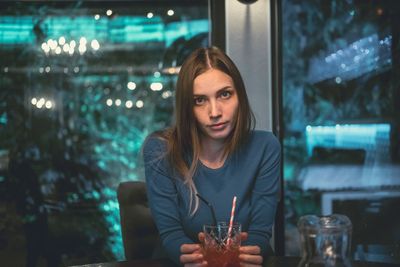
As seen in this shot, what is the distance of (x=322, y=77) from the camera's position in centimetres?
362

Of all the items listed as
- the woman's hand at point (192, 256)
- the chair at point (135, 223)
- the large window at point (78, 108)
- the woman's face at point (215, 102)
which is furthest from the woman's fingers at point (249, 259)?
the large window at point (78, 108)

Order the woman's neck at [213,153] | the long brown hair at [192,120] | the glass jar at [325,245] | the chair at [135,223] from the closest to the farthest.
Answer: the glass jar at [325,245]
the long brown hair at [192,120]
the woman's neck at [213,153]
the chair at [135,223]

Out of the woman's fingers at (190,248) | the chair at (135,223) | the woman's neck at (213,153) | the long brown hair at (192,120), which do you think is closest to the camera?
the woman's fingers at (190,248)

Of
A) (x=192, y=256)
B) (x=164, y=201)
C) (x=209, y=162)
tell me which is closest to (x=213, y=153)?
(x=209, y=162)

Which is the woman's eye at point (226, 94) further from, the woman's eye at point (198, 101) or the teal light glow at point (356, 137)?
the teal light glow at point (356, 137)

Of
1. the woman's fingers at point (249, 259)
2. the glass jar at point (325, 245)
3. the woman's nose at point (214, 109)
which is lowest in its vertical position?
the woman's fingers at point (249, 259)

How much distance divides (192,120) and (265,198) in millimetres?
381

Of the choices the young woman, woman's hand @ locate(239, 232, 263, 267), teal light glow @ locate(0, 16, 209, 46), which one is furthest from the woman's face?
teal light glow @ locate(0, 16, 209, 46)

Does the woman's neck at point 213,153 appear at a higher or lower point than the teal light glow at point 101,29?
lower

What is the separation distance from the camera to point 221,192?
6.27 feet

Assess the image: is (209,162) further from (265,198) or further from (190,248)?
(190,248)

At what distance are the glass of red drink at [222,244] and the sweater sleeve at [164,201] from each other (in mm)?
309

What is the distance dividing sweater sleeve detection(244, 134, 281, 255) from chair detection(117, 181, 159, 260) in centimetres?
56

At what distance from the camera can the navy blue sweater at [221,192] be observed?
182cm
